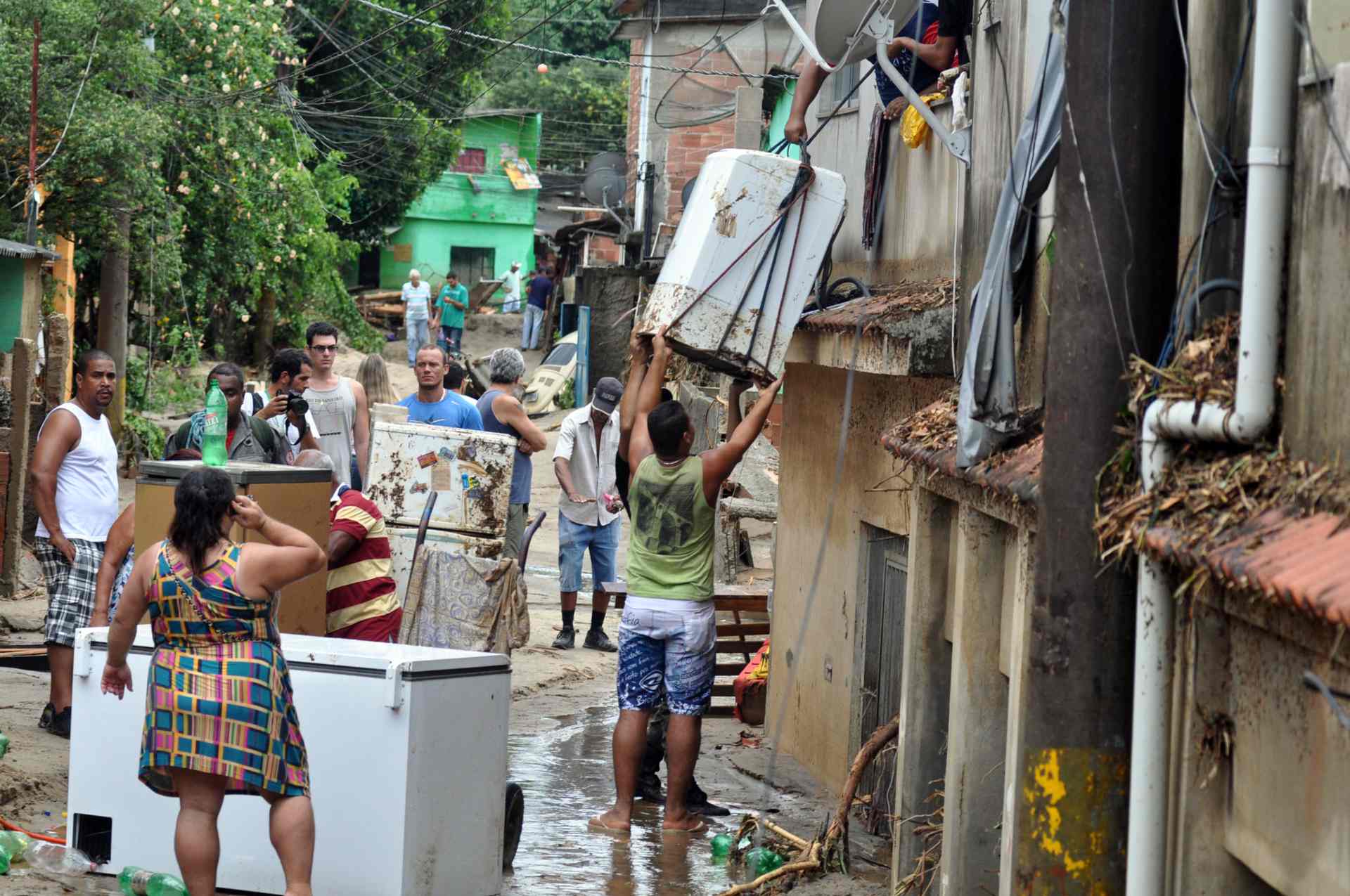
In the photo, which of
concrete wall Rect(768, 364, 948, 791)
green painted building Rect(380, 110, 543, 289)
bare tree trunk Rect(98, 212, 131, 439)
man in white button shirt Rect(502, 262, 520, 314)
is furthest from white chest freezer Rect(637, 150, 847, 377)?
green painted building Rect(380, 110, 543, 289)

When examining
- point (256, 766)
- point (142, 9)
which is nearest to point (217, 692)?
point (256, 766)

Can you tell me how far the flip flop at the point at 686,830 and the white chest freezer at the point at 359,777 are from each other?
1.73 m

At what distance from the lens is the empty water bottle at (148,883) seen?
19.6ft

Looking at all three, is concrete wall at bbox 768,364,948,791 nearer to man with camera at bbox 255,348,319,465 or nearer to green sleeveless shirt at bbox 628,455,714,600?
green sleeveless shirt at bbox 628,455,714,600

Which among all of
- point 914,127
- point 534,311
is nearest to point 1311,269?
point 914,127

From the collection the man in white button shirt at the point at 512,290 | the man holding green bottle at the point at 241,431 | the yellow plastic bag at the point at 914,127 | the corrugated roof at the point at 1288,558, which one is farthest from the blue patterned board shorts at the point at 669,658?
the man in white button shirt at the point at 512,290

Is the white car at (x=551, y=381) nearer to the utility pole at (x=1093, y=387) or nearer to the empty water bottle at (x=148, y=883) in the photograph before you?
the empty water bottle at (x=148, y=883)

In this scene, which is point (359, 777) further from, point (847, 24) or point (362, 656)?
point (847, 24)

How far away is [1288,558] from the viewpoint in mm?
3145

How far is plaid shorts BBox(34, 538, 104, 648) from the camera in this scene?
8.25 metres

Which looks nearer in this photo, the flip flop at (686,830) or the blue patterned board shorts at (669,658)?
the blue patterned board shorts at (669,658)

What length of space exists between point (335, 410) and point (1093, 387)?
7099 mm

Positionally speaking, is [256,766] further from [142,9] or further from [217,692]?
[142,9]

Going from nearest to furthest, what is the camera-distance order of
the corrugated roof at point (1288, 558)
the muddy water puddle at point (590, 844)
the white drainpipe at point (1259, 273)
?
the corrugated roof at point (1288, 558)
the white drainpipe at point (1259, 273)
the muddy water puddle at point (590, 844)
